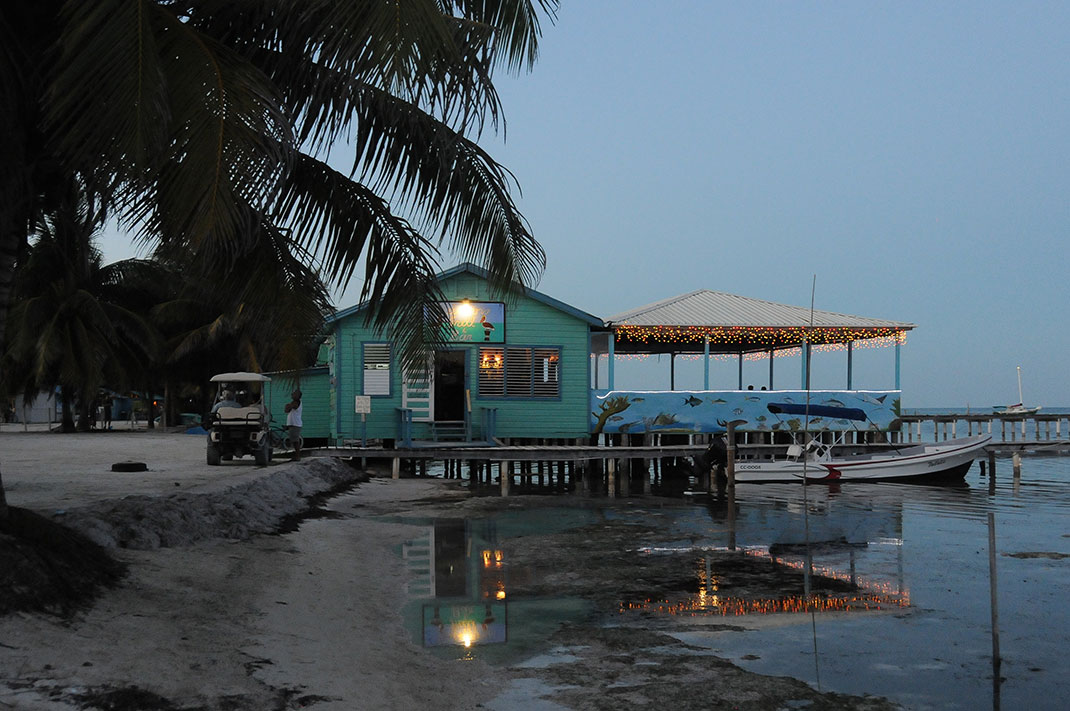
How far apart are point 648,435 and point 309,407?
1008 cm

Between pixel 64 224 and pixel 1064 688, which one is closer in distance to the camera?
pixel 1064 688

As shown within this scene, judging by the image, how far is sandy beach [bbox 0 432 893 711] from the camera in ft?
19.0

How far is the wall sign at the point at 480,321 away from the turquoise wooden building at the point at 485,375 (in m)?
0.03

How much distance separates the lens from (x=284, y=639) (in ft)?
24.7

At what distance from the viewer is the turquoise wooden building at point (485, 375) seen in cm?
2572

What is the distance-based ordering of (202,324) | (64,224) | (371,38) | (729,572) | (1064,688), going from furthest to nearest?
(202,324)
(729,572)
(64,224)
(1064,688)
(371,38)

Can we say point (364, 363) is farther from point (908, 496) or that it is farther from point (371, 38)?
point (371, 38)

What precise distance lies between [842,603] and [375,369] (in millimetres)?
17698

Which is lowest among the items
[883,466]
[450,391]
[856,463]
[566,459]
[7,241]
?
[883,466]

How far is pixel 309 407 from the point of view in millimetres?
27016

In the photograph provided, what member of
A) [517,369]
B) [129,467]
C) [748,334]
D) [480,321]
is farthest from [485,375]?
[129,467]

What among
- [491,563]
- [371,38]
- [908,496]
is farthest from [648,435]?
[371,38]

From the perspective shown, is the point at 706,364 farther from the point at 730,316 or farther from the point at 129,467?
the point at 129,467

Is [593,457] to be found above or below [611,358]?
below
